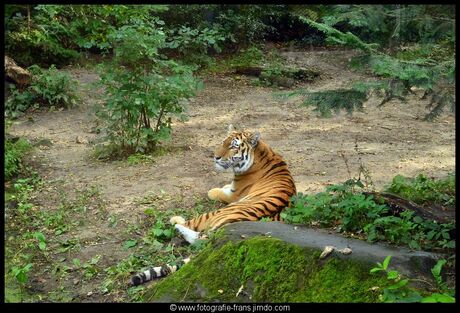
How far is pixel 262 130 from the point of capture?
35.8 feet

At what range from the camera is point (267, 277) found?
4227 millimetres

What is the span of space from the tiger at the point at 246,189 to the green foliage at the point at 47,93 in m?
5.49

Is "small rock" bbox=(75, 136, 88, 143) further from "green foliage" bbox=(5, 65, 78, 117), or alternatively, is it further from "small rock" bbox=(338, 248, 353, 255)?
"small rock" bbox=(338, 248, 353, 255)

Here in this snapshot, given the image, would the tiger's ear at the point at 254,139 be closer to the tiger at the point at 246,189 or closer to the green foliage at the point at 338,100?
the tiger at the point at 246,189

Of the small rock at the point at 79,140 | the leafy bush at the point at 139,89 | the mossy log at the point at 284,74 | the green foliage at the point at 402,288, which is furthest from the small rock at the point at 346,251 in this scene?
the mossy log at the point at 284,74

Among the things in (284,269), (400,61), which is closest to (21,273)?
(284,269)

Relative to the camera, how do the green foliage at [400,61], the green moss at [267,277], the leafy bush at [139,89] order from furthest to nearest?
the leafy bush at [139,89] → the green foliage at [400,61] → the green moss at [267,277]

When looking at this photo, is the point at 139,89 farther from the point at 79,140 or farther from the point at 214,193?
the point at 214,193

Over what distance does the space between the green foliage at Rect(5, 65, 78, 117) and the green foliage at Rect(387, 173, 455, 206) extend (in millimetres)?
7616

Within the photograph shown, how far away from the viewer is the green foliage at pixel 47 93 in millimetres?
11961

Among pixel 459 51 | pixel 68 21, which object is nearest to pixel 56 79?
pixel 68 21

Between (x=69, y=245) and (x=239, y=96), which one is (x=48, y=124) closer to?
(x=239, y=96)

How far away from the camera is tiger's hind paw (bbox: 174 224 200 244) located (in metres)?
6.22

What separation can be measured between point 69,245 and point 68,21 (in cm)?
944
